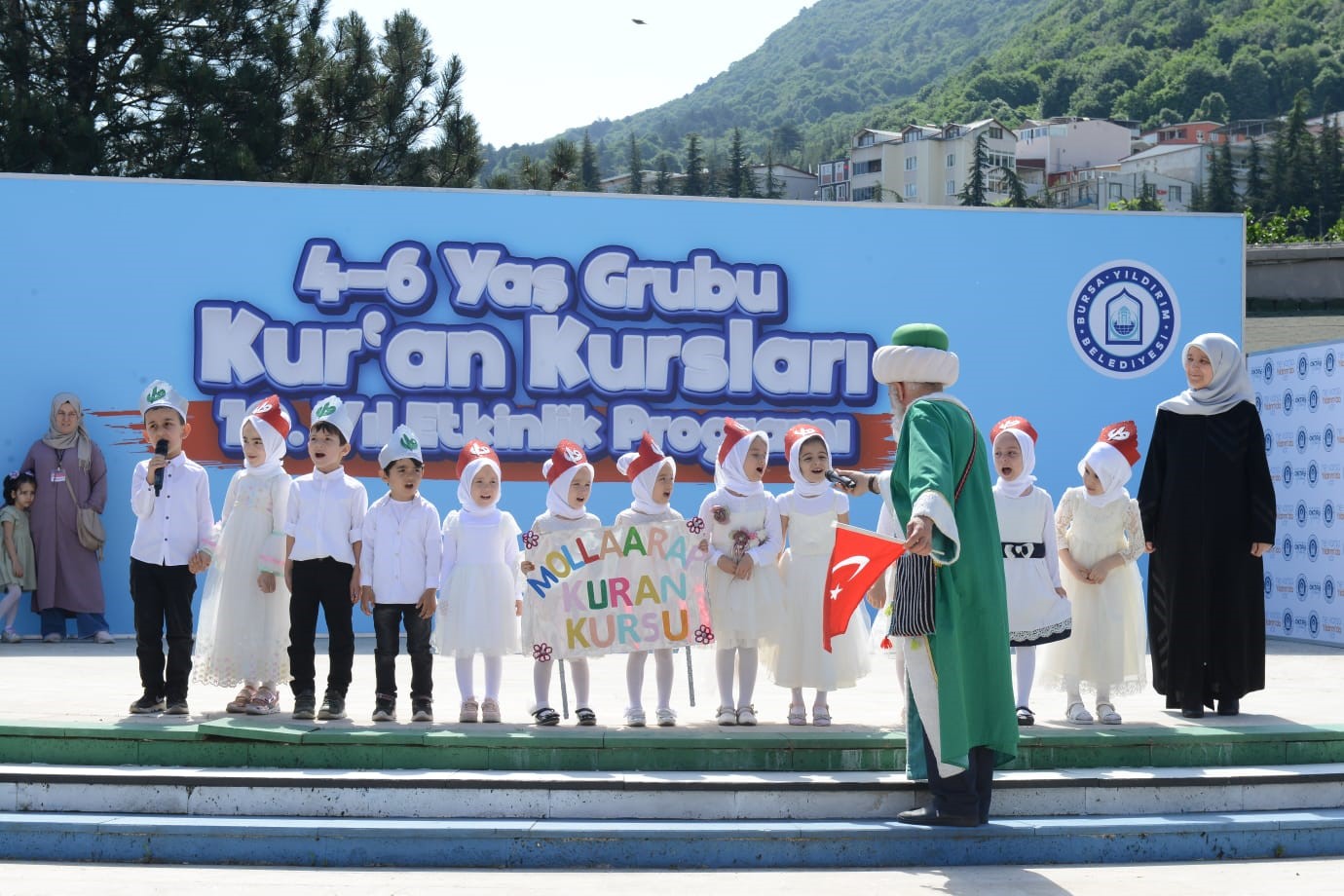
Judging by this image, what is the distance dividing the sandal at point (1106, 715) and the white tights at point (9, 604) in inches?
316

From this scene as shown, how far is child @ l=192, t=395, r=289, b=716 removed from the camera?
6.68 m

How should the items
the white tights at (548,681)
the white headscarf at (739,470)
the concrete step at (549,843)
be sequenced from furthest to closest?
the white headscarf at (739,470) → the white tights at (548,681) → the concrete step at (549,843)

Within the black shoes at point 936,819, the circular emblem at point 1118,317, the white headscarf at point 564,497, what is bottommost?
the black shoes at point 936,819

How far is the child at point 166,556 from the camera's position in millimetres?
6551

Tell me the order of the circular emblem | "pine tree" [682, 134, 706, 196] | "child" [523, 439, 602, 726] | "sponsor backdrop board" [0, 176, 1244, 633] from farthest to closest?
1. "pine tree" [682, 134, 706, 196]
2. the circular emblem
3. "sponsor backdrop board" [0, 176, 1244, 633]
4. "child" [523, 439, 602, 726]

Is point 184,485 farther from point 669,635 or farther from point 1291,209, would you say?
point 1291,209

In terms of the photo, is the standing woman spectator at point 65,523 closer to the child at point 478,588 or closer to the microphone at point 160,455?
the microphone at point 160,455

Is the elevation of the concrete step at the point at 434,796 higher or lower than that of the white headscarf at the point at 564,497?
lower

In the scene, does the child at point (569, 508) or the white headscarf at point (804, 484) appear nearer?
the child at point (569, 508)

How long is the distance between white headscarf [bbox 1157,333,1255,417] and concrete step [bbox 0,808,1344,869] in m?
2.47

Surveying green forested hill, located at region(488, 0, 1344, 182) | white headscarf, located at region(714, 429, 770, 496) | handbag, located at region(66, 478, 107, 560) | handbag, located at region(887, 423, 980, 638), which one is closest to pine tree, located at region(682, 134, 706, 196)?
green forested hill, located at region(488, 0, 1344, 182)

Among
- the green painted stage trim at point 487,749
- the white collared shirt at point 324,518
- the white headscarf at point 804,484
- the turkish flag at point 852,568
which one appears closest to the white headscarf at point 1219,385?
the white headscarf at point 804,484

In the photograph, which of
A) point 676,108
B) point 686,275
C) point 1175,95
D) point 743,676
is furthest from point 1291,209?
point 676,108

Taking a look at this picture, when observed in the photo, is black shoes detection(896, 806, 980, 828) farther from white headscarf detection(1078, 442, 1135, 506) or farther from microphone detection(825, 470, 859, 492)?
white headscarf detection(1078, 442, 1135, 506)
